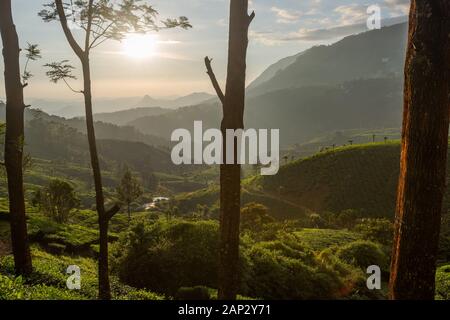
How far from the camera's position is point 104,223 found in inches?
464

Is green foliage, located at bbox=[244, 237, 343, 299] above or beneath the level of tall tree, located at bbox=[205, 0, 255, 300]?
beneath

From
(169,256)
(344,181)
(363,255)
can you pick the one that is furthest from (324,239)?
(344,181)

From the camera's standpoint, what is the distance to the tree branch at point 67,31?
11688 millimetres

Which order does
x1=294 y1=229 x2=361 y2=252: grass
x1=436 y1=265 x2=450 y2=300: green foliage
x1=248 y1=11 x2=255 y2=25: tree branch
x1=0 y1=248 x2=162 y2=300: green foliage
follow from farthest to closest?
1. x1=294 y1=229 x2=361 y2=252: grass
2. x1=436 y1=265 x2=450 y2=300: green foliage
3. x1=0 y1=248 x2=162 y2=300: green foliage
4. x1=248 y1=11 x2=255 y2=25: tree branch

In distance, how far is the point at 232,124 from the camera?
711 cm

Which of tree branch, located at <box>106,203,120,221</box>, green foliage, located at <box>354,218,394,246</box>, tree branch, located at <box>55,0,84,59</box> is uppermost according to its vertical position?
tree branch, located at <box>55,0,84,59</box>

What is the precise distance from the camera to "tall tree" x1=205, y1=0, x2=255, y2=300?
7129 mm

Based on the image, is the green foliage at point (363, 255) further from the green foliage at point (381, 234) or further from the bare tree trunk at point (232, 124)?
the bare tree trunk at point (232, 124)

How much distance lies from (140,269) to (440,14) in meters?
15.6

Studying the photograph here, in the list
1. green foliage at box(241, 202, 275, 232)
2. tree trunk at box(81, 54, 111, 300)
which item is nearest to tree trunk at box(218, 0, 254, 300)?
tree trunk at box(81, 54, 111, 300)

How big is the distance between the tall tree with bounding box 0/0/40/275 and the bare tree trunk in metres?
8.87

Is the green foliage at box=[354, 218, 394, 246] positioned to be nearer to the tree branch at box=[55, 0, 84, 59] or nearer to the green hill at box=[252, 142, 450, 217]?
the tree branch at box=[55, 0, 84, 59]

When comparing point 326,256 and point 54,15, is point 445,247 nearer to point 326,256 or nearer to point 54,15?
point 326,256
